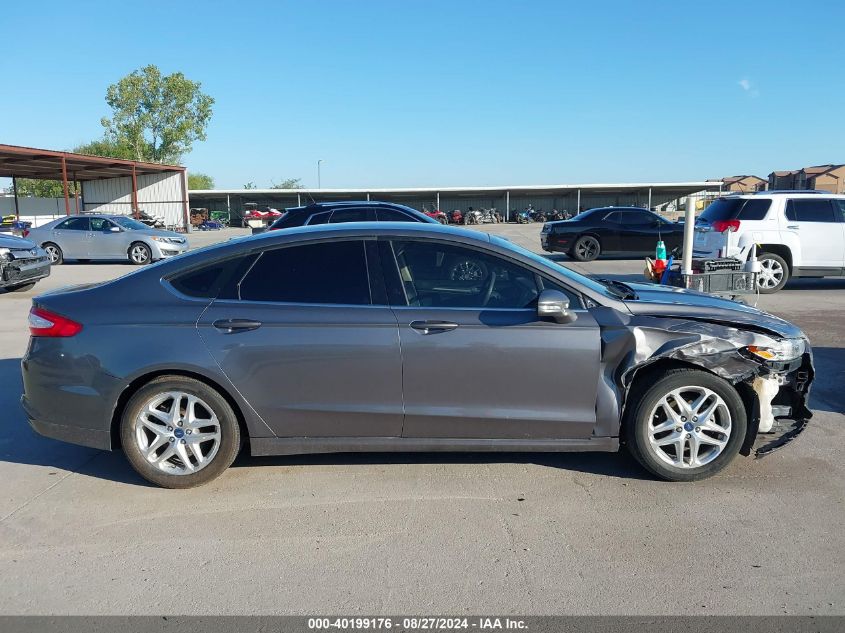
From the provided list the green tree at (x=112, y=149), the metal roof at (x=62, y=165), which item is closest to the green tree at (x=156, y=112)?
the green tree at (x=112, y=149)

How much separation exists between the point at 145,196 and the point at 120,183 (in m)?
2.69

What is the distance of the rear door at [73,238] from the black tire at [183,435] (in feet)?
57.2

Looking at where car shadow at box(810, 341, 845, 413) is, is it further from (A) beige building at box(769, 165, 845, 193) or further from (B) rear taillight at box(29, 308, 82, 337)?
(A) beige building at box(769, 165, 845, 193)

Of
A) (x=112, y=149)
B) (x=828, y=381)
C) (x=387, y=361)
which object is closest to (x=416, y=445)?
(x=387, y=361)

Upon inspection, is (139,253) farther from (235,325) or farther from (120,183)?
(120,183)

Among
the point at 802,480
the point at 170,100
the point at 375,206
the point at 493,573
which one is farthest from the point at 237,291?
the point at 170,100

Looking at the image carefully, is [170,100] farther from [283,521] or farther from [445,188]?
[283,521]

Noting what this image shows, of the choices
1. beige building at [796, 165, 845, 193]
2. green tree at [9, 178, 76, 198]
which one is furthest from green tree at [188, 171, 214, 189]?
beige building at [796, 165, 845, 193]

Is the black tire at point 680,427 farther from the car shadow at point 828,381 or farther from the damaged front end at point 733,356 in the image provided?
the car shadow at point 828,381

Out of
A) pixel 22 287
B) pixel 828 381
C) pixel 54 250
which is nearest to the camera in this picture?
pixel 828 381

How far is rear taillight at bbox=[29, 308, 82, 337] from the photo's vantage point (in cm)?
425

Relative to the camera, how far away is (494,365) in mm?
4098

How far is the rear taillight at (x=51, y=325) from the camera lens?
425cm

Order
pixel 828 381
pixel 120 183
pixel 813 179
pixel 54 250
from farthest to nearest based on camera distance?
1. pixel 120 183
2. pixel 813 179
3. pixel 54 250
4. pixel 828 381
